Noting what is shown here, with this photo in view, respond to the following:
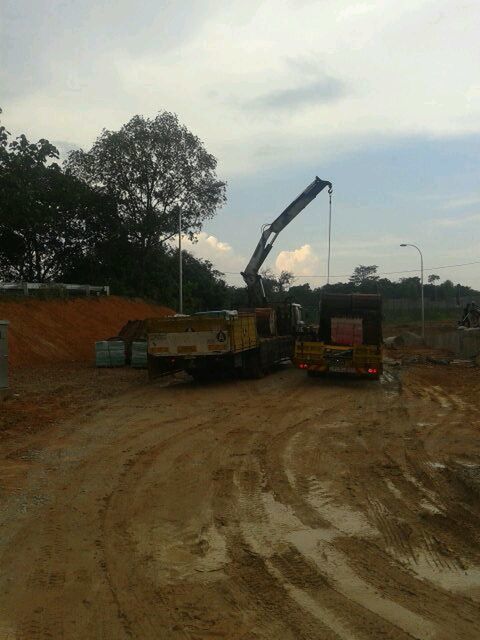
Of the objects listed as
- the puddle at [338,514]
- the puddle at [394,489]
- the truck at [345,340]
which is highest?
the truck at [345,340]

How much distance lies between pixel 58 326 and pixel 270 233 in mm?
12601

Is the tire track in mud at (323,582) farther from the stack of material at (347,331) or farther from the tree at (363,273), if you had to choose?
the tree at (363,273)

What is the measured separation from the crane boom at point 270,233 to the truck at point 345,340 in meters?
4.85

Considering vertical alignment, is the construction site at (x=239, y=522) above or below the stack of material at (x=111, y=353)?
below

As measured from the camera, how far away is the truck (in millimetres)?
18453

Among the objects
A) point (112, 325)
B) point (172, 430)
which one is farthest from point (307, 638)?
point (112, 325)

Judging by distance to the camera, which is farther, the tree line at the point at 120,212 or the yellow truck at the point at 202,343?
the tree line at the point at 120,212

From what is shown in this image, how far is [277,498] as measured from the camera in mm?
6965

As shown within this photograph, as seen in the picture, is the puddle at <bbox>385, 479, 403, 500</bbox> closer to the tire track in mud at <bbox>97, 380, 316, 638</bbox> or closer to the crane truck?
the tire track in mud at <bbox>97, 380, 316, 638</bbox>

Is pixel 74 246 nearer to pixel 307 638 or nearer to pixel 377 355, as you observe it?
pixel 377 355

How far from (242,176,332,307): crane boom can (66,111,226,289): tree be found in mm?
17782

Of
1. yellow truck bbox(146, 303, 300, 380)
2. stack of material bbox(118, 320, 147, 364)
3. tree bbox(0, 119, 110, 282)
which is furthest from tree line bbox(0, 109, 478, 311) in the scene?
yellow truck bbox(146, 303, 300, 380)

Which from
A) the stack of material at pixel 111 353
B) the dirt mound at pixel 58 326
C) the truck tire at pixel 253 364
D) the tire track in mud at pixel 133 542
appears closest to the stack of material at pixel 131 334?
the stack of material at pixel 111 353

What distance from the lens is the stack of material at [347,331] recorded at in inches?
769
